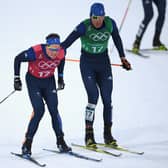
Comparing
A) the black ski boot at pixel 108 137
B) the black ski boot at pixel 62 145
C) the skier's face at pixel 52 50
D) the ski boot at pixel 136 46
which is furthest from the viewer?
the ski boot at pixel 136 46

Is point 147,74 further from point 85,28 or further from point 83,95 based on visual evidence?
point 85,28

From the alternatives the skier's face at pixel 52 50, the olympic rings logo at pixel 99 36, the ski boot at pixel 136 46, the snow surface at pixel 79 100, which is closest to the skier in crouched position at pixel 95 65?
the olympic rings logo at pixel 99 36

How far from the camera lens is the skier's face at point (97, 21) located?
26.5 feet

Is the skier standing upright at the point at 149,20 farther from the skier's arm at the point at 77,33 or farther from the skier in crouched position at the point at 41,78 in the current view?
the skier in crouched position at the point at 41,78

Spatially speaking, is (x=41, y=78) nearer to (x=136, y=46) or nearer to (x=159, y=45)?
(x=136, y=46)

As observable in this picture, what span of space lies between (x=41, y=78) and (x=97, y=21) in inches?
35.8

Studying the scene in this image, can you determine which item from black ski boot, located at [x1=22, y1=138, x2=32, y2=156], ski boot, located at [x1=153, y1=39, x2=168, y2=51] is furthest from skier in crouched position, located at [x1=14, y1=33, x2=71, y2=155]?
ski boot, located at [x1=153, y1=39, x2=168, y2=51]

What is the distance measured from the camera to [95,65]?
27.2 feet

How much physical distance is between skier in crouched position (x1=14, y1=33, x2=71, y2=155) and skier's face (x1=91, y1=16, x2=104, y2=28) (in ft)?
1.76

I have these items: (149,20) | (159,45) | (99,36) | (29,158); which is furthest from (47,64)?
(159,45)

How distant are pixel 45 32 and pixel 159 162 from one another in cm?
519

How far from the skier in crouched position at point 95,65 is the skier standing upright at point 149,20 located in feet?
8.92

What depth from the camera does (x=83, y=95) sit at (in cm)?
1012

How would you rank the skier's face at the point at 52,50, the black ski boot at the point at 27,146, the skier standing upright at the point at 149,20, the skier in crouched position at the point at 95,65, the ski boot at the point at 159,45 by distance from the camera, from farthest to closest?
1. the ski boot at the point at 159,45
2. the skier standing upright at the point at 149,20
3. the skier in crouched position at the point at 95,65
4. the black ski boot at the point at 27,146
5. the skier's face at the point at 52,50
